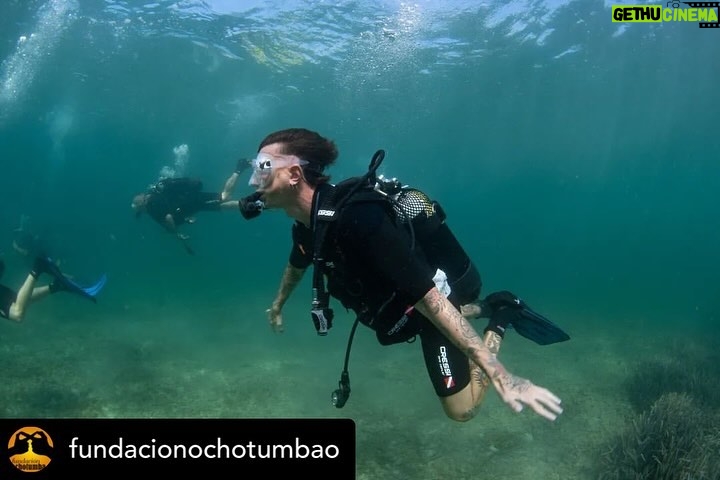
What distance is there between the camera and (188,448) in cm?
352

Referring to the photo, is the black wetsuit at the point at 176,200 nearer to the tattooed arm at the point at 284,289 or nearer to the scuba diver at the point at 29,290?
the scuba diver at the point at 29,290

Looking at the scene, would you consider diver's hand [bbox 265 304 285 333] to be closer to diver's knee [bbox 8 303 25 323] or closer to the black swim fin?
the black swim fin

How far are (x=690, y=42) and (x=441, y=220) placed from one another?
1075 inches

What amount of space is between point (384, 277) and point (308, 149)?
139cm

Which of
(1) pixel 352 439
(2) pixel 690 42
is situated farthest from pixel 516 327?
(2) pixel 690 42

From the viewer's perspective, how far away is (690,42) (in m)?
23.4

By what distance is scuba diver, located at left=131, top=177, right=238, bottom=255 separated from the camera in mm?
12859

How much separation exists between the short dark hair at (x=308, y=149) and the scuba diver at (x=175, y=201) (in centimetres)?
957

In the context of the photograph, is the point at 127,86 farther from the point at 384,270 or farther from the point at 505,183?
the point at 505,183

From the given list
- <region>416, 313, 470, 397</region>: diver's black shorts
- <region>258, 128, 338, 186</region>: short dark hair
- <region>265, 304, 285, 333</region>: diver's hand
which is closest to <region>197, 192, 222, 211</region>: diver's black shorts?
<region>265, 304, 285, 333</region>: diver's hand

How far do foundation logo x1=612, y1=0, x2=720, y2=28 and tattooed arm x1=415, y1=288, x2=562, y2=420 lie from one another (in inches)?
897

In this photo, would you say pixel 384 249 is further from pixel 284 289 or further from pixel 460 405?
pixel 284 289

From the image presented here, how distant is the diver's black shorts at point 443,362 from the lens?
4.61 metres

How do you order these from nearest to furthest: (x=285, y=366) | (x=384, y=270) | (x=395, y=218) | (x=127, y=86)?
(x=384, y=270) < (x=395, y=218) < (x=285, y=366) < (x=127, y=86)
